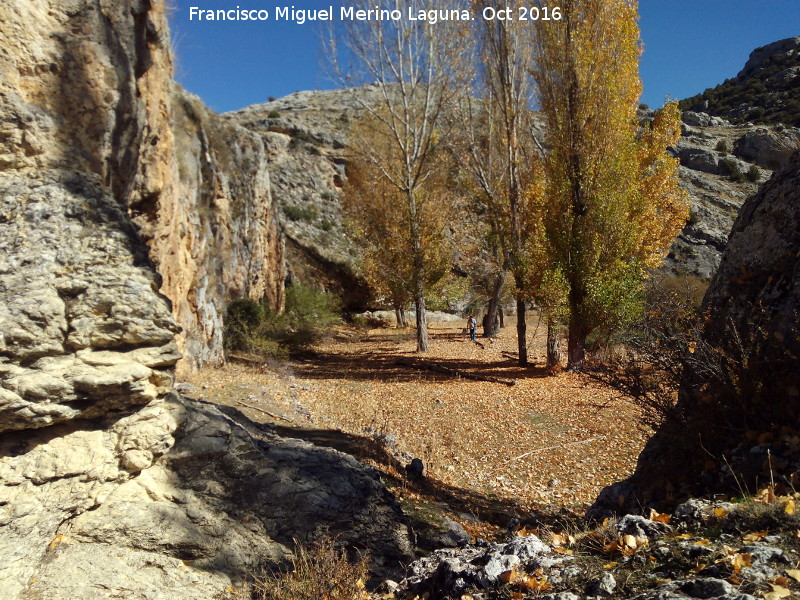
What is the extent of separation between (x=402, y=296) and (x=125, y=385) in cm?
1544

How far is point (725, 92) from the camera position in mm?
46906

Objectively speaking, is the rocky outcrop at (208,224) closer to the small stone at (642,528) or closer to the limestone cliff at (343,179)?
the limestone cliff at (343,179)

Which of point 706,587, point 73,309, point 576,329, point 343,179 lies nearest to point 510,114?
point 576,329

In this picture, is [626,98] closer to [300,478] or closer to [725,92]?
[300,478]

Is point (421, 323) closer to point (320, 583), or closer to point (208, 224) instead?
point (208, 224)

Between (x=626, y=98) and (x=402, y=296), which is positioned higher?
(x=626, y=98)

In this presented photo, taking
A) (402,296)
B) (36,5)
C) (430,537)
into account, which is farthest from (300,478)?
(402,296)

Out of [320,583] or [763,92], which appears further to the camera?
[763,92]

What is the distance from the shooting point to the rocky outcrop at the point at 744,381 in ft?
11.1

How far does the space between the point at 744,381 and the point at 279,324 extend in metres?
13.7

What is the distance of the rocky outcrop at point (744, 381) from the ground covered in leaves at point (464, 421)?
87cm

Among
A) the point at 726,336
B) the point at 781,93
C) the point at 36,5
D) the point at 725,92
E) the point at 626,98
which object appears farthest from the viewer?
the point at 725,92

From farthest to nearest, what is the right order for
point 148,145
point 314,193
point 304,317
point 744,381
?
point 314,193, point 304,317, point 148,145, point 744,381

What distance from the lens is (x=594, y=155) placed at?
11617 mm
